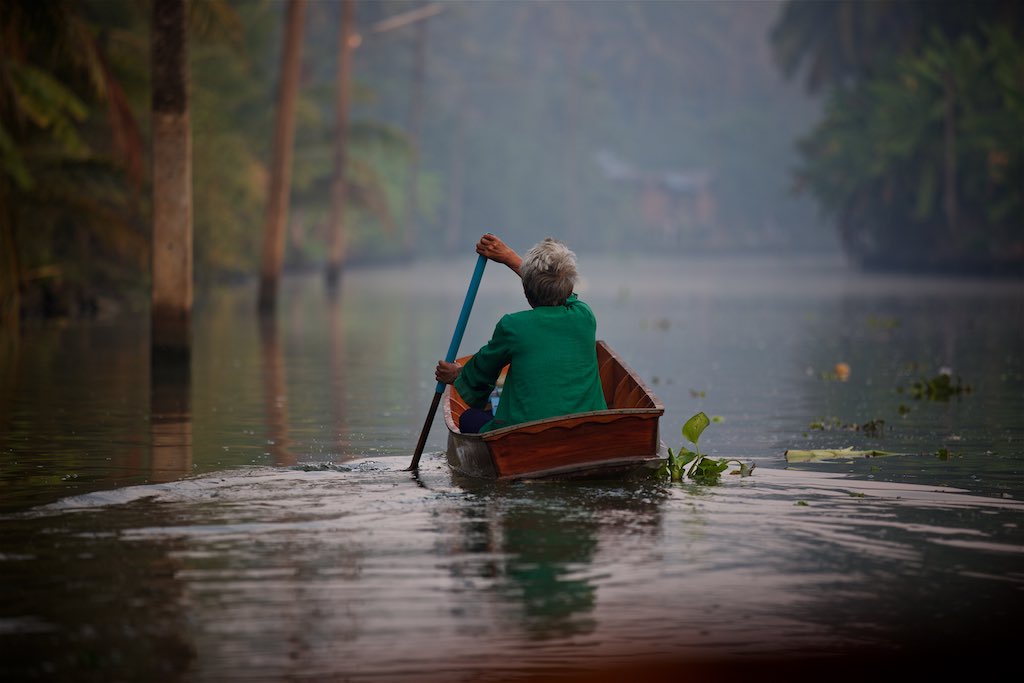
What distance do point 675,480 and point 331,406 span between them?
24.1 ft

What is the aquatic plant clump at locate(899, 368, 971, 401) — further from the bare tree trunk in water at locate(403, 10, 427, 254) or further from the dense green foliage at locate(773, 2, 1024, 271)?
the bare tree trunk in water at locate(403, 10, 427, 254)

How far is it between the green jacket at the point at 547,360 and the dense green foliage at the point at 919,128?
52.1 m

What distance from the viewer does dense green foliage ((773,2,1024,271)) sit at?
2569 inches

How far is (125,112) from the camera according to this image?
83.1 feet

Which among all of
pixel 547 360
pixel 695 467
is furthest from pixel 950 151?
pixel 547 360

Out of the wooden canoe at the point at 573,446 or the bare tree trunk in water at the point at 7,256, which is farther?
the bare tree trunk in water at the point at 7,256

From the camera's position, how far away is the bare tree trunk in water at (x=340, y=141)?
5269cm

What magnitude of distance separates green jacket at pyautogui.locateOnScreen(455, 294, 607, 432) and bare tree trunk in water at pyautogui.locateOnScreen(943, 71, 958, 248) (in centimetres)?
5895

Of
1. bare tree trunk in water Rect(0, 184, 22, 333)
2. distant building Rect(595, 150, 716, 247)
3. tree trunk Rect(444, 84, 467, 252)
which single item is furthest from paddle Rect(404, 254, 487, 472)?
distant building Rect(595, 150, 716, 247)

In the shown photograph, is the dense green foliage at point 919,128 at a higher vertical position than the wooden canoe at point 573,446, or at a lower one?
higher

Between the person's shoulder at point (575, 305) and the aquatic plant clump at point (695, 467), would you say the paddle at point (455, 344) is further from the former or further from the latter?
the aquatic plant clump at point (695, 467)

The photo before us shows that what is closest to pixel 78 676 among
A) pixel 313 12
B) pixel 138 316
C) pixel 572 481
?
pixel 572 481

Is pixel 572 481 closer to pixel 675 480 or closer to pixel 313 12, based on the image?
pixel 675 480

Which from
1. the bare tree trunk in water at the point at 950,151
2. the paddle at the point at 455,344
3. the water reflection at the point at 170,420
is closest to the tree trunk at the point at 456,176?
the bare tree trunk in water at the point at 950,151
